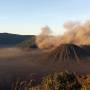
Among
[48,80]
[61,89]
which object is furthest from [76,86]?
[48,80]

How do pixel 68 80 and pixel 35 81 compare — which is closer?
pixel 68 80

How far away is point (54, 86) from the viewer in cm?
9500

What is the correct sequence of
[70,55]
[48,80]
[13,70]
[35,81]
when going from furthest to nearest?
[70,55] < [13,70] < [35,81] < [48,80]

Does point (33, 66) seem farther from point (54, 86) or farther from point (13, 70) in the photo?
point (54, 86)

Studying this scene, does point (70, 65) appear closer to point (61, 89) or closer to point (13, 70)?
point (13, 70)

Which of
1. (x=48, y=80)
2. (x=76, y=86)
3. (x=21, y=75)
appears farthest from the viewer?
(x=21, y=75)

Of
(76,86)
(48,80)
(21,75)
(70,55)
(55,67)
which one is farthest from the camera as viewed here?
(70,55)

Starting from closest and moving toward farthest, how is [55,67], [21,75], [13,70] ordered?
[21,75] → [13,70] → [55,67]

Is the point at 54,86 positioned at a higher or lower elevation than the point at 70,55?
lower

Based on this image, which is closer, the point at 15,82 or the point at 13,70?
the point at 15,82

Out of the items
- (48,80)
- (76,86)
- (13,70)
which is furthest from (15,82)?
(76,86)

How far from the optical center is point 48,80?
98.9 m

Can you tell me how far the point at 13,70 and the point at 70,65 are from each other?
1463 inches

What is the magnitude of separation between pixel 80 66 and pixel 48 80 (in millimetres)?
82190
